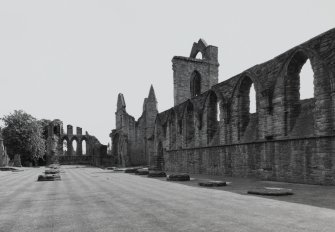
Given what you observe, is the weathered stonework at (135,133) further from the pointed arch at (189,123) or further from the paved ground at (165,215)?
the paved ground at (165,215)

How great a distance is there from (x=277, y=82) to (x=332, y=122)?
324 cm

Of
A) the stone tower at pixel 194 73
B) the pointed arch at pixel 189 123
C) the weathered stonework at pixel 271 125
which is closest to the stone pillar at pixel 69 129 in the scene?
the stone tower at pixel 194 73

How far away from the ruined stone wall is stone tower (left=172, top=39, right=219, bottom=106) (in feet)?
26.1

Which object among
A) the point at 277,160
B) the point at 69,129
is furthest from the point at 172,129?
the point at 69,129

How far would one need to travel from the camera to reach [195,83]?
30.9 meters

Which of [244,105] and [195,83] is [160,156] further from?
[244,105]

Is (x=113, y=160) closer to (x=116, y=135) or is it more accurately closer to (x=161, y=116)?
(x=116, y=135)

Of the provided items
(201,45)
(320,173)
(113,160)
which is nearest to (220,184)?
(320,173)

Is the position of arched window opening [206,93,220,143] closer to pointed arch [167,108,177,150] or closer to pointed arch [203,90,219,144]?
pointed arch [203,90,219,144]

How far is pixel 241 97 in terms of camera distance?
16.5 meters

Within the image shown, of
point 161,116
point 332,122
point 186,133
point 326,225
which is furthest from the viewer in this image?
point 161,116

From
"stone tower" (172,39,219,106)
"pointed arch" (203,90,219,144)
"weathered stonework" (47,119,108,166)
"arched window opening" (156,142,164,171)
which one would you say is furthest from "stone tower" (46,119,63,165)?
"pointed arch" (203,90,219,144)

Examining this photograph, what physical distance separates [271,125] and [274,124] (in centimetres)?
16

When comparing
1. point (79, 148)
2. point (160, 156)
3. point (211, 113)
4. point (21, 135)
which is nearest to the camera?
point (211, 113)
